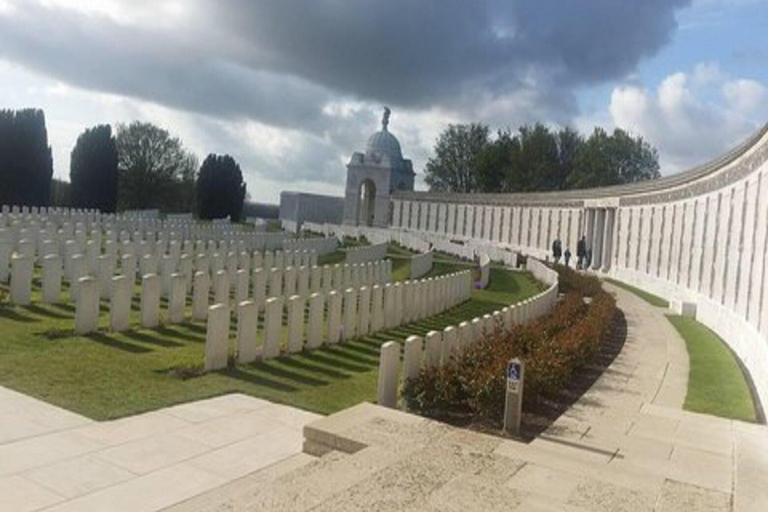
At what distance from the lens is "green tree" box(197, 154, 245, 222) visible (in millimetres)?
54812

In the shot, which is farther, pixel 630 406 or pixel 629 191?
pixel 629 191

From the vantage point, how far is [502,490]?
17.7 feet

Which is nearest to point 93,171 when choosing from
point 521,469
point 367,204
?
point 367,204

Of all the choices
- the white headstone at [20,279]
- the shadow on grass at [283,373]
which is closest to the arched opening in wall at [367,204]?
the white headstone at [20,279]

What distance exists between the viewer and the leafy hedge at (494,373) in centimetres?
801

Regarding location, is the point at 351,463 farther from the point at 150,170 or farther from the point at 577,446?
the point at 150,170

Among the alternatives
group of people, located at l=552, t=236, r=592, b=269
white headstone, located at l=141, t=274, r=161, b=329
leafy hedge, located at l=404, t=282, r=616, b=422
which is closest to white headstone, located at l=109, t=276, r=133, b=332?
white headstone, located at l=141, t=274, r=161, b=329

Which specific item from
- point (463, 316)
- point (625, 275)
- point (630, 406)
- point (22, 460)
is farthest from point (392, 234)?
point (22, 460)

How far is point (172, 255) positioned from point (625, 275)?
1029 inches

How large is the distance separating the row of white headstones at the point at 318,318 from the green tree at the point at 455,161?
69466mm

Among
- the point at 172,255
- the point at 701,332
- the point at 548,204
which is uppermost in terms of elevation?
the point at 548,204

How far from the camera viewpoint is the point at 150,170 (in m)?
67.7

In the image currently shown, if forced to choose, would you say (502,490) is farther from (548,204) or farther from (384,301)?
(548,204)

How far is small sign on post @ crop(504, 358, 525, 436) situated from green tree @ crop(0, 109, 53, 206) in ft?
139
